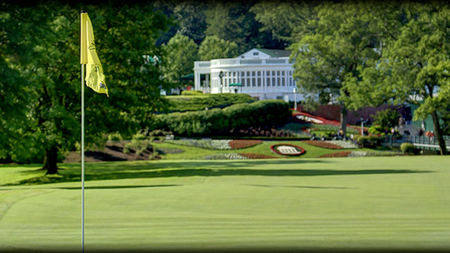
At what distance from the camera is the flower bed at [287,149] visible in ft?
138

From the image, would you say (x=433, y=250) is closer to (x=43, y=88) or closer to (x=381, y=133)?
(x=43, y=88)

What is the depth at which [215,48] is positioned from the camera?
63.2 metres

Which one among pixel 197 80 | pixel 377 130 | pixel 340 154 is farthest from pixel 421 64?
pixel 197 80

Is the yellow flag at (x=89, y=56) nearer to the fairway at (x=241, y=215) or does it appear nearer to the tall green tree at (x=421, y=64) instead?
the fairway at (x=241, y=215)

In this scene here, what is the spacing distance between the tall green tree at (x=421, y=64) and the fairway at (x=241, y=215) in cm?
1563

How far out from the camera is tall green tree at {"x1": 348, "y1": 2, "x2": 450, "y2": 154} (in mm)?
38500

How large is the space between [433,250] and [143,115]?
853 inches

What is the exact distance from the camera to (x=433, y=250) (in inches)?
420

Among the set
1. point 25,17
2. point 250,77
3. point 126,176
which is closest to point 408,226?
point 25,17

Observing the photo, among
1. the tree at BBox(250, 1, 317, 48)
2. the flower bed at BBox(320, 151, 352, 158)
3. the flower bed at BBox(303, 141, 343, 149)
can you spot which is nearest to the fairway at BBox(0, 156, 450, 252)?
the flower bed at BBox(320, 151, 352, 158)

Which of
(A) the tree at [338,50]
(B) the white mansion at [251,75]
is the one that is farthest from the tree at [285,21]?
(A) the tree at [338,50]

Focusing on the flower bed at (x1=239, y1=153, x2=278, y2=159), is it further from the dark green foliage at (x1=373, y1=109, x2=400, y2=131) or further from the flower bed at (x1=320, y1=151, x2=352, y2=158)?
the dark green foliage at (x1=373, y1=109, x2=400, y2=131)

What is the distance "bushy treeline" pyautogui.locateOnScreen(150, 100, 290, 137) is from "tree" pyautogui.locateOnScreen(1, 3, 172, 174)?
15.3m

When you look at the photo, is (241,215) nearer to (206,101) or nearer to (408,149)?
(408,149)
